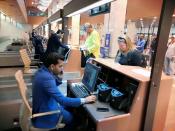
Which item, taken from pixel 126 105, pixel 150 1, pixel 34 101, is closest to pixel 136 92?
pixel 126 105

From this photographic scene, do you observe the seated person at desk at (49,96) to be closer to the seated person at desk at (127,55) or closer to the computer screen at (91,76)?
the computer screen at (91,76)

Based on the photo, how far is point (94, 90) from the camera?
2088 millimetres

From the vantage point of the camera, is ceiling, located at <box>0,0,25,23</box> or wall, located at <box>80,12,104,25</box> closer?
ceiling, located at <box>0,0,25,23</box>

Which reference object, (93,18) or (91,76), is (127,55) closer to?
(91,76)

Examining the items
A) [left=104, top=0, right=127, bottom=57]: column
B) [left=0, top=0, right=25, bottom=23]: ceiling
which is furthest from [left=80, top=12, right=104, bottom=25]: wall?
[left=0, top=0, right=25, bottom=23]: ceiling

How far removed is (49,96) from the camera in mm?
1794

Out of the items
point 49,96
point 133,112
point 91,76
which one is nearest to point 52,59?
point 49,96

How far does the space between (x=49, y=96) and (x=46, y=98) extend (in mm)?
38

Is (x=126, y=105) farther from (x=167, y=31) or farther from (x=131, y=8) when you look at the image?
(x=131, y=8)

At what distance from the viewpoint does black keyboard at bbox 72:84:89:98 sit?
2.04m

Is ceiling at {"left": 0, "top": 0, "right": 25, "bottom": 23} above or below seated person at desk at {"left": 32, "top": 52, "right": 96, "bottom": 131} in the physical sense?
above

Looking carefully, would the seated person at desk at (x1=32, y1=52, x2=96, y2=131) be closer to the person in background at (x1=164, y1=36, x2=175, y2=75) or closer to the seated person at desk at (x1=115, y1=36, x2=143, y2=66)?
the seated person at desk at (x1=115, y1=36, x2=143, y2=66)

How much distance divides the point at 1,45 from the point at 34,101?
485 cm

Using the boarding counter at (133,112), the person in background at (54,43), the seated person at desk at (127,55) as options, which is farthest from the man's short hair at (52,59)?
the person in background at (54,43)
